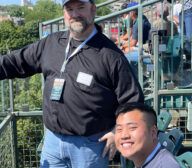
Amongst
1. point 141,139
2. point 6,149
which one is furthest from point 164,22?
point 141,139

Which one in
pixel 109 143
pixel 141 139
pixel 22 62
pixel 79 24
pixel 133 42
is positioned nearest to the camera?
pixel 141 139

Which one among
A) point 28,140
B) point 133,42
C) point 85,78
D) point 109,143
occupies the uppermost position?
point 133,42

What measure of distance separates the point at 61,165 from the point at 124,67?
82 cm

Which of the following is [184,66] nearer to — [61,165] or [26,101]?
[26,101]

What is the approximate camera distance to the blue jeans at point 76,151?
301 centimetres

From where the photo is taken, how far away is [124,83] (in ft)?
9.44

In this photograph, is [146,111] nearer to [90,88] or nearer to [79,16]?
[90,88]

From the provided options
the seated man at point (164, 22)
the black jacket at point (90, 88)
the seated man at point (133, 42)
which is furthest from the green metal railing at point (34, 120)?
the black jacket at point (90, 88)

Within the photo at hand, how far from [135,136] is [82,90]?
0.84m

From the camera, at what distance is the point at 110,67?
2871 millimetres

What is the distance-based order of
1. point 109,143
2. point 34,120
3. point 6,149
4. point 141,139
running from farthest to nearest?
point 34,120
point 6,149
point 109,143
point 141,139

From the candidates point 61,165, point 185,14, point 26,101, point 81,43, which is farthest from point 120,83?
point 185,14

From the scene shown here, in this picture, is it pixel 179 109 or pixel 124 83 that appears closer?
pixel 124 83

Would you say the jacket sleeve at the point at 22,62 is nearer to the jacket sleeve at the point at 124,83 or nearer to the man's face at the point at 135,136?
the jacket sleeve at the point at 124,83
